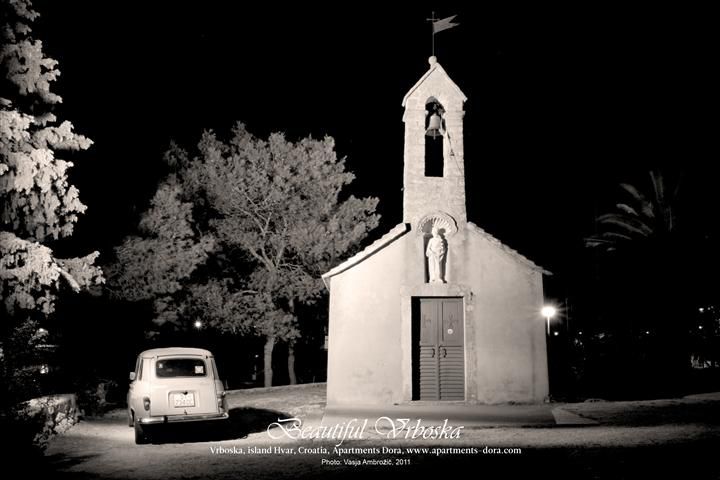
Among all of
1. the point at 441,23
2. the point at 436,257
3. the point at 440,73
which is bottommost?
the point at 436,257

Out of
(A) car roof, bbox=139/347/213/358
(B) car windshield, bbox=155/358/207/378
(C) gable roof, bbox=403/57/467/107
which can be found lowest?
(B) car windshield, bbox=155/358/207/378

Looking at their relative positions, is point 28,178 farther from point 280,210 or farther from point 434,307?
point 280,210

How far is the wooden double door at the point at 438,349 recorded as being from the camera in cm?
1496

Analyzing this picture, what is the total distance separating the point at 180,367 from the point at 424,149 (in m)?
7.98

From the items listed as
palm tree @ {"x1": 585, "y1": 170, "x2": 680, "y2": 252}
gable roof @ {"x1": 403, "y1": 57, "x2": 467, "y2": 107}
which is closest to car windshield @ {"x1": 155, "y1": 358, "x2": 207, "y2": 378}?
gable roof @ {"x1": 403, "y1": 57, "x2": 467, "y2": 107}

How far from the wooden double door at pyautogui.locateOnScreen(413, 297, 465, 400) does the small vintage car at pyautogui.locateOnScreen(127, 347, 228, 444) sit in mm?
5342

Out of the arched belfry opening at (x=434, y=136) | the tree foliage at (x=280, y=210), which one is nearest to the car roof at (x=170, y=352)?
the arched belfry opening at (x=434, y=136)

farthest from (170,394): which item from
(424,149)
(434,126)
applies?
(434,126)

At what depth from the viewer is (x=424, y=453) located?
31.3ft

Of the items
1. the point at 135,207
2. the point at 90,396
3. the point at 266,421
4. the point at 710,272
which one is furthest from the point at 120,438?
the point at 710,272

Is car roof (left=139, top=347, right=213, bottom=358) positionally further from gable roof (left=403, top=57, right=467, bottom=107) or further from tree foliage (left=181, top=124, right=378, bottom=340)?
tree foliage (left=181, top=124, right=378, bottom=340)

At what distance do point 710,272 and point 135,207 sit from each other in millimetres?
20704

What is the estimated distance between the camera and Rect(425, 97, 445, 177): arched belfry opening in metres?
15.6

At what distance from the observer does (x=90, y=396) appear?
15.9 metres
